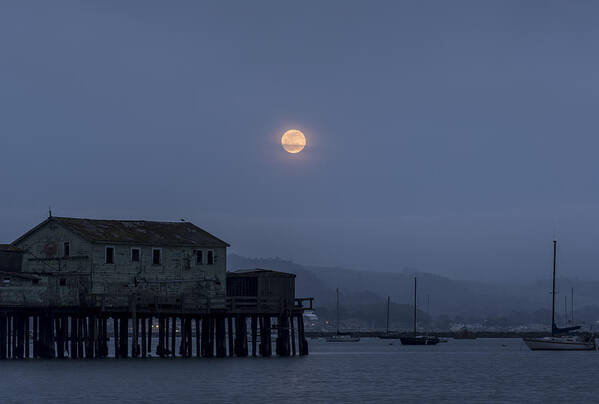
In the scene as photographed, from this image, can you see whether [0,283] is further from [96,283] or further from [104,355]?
[104,355]

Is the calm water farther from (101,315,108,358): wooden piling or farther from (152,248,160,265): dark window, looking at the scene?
(152,248,160,265): dark window

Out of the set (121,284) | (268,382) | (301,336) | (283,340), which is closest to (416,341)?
(301,336)

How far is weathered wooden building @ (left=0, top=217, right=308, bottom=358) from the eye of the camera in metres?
79.8

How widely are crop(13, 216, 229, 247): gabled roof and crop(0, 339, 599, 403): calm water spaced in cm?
886

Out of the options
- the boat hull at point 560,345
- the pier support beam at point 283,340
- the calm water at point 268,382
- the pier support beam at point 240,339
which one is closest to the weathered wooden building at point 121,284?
the pier support beam at point 240,339

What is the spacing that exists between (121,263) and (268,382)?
16376mm

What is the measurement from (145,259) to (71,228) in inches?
225

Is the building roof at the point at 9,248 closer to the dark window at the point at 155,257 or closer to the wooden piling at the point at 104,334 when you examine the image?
the wooden piling at the point at 104,334

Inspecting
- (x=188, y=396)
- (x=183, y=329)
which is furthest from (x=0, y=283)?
(x=188, y=396)

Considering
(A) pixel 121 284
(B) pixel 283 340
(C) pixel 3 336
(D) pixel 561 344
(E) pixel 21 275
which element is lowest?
(D) pixel 561 344

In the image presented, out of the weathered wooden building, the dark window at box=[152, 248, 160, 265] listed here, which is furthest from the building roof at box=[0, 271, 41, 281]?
the dark window at box=[152, 248, 160, 265]

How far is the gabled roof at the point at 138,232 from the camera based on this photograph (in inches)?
3206

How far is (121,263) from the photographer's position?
81.1 m

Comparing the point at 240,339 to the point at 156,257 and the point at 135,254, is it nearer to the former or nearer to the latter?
the point at 156,257
